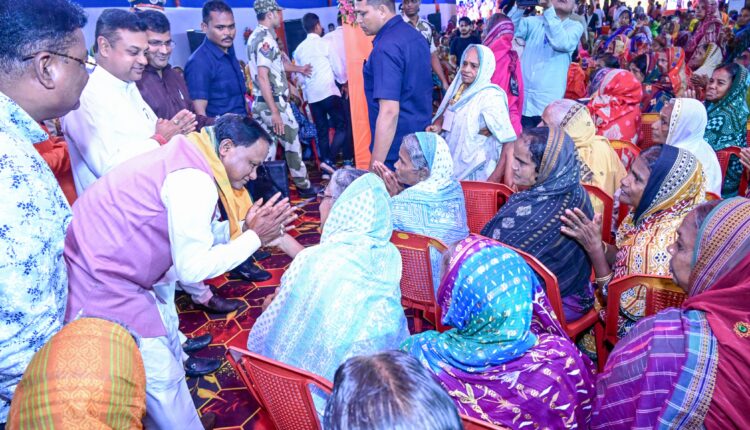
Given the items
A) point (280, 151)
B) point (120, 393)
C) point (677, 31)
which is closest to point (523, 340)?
point (120, 393)

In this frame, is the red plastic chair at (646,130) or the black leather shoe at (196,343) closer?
the black leather shoe at (196,343)

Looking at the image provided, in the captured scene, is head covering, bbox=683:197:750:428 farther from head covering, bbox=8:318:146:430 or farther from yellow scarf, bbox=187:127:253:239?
yellow scarf, bbox=187:127:253:239

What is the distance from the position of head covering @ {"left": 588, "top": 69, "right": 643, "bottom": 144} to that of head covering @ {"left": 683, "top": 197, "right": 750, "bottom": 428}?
2599 mm

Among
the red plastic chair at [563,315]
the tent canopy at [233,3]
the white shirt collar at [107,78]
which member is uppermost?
the tent canopy at [233,3]

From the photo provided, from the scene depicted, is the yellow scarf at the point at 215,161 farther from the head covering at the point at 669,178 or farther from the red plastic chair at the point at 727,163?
the red plastic chair at the point at 727,163

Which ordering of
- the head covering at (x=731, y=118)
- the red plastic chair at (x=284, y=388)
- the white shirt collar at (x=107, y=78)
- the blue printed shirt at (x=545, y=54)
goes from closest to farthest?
the red plastic chair at (x=284, y=388)
the white shirt collar at (x=107, y=78)
the head covering at (x=731, y=118)
the blue printed shirt at (x=545, y=54)

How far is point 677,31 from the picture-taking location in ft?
32.9

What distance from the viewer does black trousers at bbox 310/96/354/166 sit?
5.40 meters

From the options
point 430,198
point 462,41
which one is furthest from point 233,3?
point 430,198

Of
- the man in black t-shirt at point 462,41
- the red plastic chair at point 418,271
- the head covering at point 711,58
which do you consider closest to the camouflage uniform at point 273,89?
the red plastic chair at point 418,271

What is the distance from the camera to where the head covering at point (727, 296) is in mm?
1098

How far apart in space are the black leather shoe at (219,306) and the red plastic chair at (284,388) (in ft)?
5.24

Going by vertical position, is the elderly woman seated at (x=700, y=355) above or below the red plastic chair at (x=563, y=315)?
above

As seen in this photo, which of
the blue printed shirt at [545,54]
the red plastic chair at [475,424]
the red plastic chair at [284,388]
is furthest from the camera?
the blue printed shirt at [545,54]
